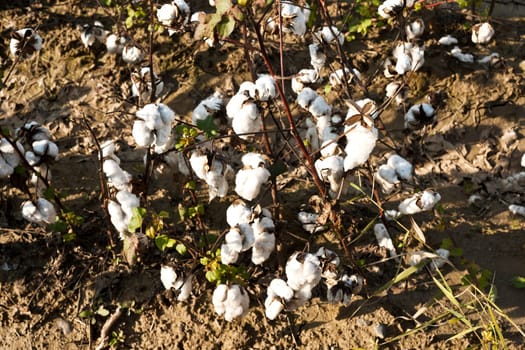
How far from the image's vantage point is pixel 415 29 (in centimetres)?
337

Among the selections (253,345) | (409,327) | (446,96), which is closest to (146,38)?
(446,96)

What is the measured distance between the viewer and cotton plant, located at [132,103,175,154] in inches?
80.4

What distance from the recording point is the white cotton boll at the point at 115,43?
11.5 feet

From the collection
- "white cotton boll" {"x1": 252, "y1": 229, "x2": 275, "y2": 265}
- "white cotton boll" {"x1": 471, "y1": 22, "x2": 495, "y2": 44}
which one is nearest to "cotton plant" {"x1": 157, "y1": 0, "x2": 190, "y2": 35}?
"white cotton boll" {"x1": 252, "y1": 229, "x2": 275, "y2": 265}

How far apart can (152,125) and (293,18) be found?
715mm

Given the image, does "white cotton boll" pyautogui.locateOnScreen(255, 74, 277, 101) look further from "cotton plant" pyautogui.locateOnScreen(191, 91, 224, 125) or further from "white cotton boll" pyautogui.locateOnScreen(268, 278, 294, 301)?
"white cotton boll" pyautogui.locateOnScreen(268, 278, 294, 301)

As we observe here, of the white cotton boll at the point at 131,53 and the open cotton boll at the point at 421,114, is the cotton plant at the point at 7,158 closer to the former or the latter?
the white cotton boll at the point at 131,53

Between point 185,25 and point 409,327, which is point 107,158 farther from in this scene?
point 409,327

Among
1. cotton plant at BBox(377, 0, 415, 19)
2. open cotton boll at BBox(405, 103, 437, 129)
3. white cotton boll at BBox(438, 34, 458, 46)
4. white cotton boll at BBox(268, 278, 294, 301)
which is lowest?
→ white cotton boll at BBox(268, 278, 294, 301)

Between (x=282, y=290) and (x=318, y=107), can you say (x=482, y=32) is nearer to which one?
(x=318, y=107)

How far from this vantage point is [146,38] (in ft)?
12.5

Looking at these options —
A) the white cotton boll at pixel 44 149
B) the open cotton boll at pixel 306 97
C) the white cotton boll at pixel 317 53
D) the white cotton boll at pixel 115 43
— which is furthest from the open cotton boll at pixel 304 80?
the white cotton boll at pixel 115 43

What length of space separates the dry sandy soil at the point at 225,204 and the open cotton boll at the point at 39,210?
0.13 m

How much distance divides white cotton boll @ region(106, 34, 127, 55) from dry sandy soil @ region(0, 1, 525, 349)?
0.15m
